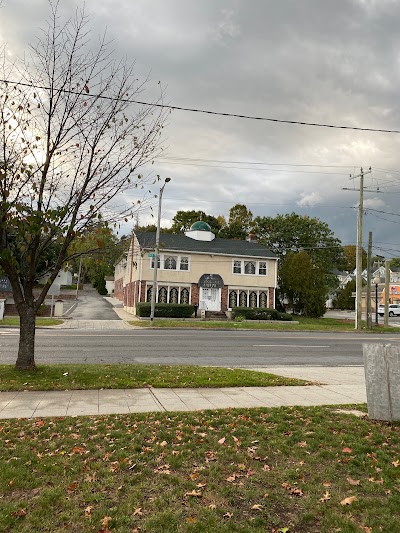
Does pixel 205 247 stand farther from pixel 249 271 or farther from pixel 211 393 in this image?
pixel 211 393

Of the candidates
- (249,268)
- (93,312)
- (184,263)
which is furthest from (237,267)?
(93,312)

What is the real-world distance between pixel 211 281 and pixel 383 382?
32.5 m

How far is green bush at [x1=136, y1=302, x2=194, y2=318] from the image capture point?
109 ft

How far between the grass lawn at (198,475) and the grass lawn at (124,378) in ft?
8.13

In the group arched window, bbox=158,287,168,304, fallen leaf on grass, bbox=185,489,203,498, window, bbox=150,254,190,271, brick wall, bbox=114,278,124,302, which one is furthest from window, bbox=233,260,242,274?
fallen leaf on grass, bbox=185,489,203,498

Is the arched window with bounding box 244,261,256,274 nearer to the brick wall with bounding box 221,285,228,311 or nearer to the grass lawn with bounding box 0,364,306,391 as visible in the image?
→ the brick wall with bounding box 221,285,228,311

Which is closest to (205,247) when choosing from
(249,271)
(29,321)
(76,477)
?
(249,271)

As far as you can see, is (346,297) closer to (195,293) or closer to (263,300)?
(263,300)

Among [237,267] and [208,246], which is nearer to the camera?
[208,246]

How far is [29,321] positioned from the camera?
9797 millimetres

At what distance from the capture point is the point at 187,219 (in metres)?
69.4

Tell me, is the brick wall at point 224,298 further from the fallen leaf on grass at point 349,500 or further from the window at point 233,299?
the fallen leaf on grass at point 349,500

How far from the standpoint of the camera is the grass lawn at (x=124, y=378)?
29.4 ft

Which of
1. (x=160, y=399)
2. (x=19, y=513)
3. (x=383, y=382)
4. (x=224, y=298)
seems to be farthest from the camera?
(x=224, y=298)
